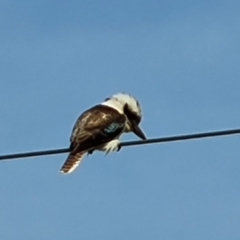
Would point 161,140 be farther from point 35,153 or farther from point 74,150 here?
point 74,150

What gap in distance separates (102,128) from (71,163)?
98cm

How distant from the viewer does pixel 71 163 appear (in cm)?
1336

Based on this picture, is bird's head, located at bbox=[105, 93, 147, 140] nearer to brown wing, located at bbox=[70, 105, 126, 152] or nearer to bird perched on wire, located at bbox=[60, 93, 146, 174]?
bird perched on wire, located at bbox=[60, 93, 146, 174]

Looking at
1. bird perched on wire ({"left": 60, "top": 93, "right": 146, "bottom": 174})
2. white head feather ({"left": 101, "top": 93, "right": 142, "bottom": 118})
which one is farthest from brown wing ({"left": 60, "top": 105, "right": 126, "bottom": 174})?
white head feather ({"left": 101, "top": 93, "right": 142, "bottom": 118})

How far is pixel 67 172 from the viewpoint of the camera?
1333 centimetres

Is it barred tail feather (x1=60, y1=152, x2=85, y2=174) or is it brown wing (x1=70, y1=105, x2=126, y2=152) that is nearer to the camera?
barred tail feather (x1=60, y1=152, x2=85, y2=174)

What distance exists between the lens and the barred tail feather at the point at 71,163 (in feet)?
43.6

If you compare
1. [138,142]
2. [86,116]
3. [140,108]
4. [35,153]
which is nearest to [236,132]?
[138,142]

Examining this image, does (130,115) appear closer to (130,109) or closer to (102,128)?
(130,109)

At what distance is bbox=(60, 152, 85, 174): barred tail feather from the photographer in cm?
1330

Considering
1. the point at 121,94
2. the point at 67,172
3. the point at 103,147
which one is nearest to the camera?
the point at 67,172

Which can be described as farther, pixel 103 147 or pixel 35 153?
pixel 103 147

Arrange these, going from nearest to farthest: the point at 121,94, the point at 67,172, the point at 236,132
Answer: the point at 236,132
the point at 67,172
the point at 121,94

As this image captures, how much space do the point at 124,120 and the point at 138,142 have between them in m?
4.24
